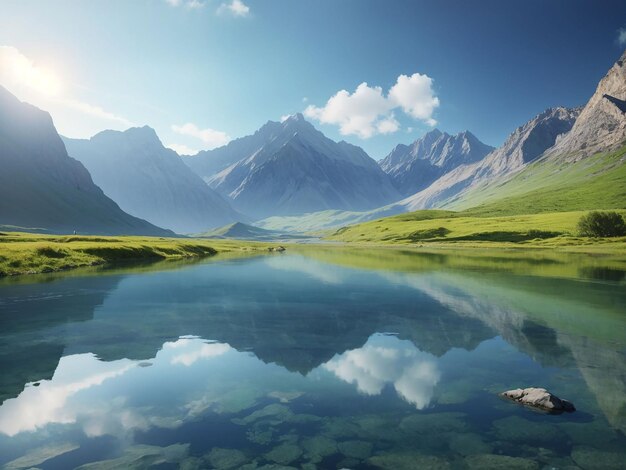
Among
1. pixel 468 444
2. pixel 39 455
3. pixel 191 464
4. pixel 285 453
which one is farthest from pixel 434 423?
pixel 39 455

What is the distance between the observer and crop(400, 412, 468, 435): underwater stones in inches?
655

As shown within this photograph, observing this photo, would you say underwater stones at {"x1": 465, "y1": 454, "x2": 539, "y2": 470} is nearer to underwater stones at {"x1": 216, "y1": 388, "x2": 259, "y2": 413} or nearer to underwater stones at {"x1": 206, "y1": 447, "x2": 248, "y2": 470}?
underwater stones at {"x1": 206, "y1": 447, "x2": 248, "y2": 470}

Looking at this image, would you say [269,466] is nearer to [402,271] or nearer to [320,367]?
[320,367]

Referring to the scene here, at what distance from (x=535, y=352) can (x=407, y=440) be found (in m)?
16.3

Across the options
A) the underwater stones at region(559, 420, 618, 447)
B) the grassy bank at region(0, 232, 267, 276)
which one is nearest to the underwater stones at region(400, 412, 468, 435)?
the underwater stones at region(559, 420, 618, 447)

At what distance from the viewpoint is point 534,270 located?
258 ft

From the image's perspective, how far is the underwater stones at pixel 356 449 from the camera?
14672mm

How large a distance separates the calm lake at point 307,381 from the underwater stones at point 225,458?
8 centimetres

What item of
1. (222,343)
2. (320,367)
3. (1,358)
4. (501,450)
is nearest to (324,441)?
(501,450)

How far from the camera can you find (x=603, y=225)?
15688cm

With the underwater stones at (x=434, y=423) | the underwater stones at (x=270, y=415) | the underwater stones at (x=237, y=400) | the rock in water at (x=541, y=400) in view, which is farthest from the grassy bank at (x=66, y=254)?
the rock in water at (x=541, y=400)

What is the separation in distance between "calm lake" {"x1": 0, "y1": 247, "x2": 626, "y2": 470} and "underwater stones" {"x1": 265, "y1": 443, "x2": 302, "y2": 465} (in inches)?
2.9

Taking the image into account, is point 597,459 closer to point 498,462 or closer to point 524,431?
point 524,431

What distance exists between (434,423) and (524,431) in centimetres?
345
